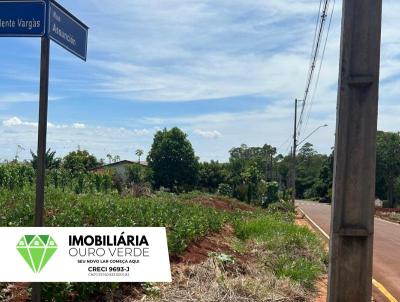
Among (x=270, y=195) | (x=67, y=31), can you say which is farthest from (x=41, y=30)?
(x=270, y=195)

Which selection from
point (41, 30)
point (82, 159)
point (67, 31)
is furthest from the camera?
point (82, 159)

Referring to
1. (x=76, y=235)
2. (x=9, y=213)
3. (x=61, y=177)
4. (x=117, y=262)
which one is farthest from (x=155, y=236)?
(x=61, y=177)

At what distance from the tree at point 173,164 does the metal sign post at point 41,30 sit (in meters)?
60.2

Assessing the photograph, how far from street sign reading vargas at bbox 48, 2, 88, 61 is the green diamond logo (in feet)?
5.66

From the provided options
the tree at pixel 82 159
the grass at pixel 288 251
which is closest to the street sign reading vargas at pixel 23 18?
the grass at pixel 288 251

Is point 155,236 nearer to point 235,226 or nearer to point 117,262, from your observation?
point 117,262

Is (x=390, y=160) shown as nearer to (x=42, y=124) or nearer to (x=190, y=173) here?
(x=190, y=173)

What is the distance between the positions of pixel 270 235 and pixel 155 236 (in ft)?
25.4

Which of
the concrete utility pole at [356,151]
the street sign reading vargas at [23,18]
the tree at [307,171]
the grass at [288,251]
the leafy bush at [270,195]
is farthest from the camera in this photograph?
the tree at [307,171]

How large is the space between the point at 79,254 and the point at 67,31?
205 centimetres

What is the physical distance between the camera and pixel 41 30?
4.21 meters

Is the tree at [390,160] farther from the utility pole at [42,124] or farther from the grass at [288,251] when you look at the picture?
the utility pole at [42,124]

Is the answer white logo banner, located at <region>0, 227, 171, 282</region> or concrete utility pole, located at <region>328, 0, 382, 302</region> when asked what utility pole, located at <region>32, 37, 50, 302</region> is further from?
concrete utility pole, located at <region>328, 0, 382, 302</region>

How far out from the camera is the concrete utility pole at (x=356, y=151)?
477 cm
